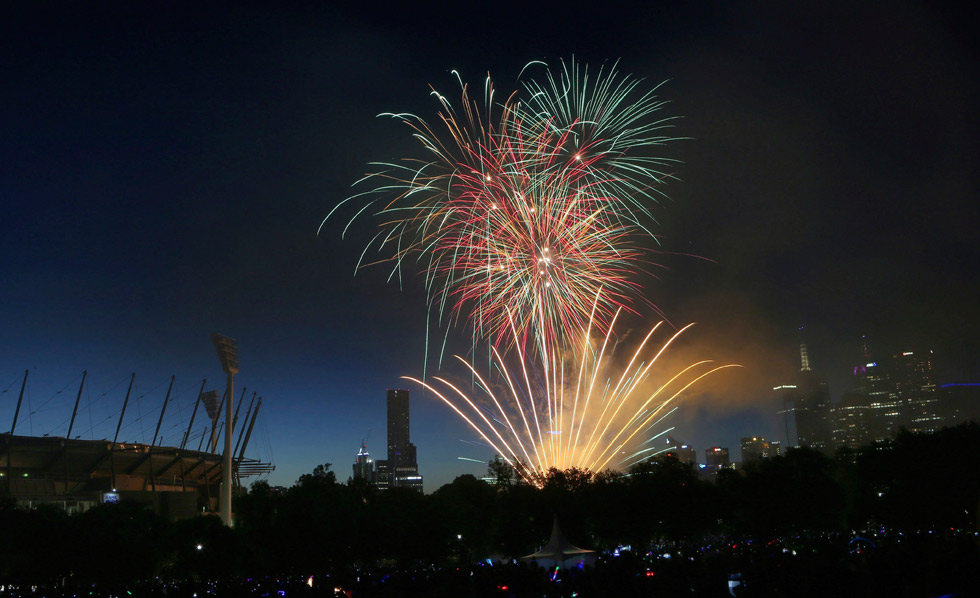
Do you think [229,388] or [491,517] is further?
[229,388]

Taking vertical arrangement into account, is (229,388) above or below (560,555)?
above

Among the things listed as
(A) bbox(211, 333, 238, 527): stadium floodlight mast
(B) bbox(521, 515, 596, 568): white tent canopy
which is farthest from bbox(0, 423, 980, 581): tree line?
(A) bbox(211, 333, 238, 527): stadium floodlight mast

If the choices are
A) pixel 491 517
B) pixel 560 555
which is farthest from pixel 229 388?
pixel 560 555

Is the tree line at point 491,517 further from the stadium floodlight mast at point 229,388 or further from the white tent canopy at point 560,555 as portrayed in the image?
the stadium floodlight mast at point 229,388

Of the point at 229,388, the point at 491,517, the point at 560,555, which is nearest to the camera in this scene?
the point at 560,555

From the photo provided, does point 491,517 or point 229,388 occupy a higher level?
point 229,388

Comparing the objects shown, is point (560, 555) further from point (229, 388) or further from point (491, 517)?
point (229, 388)

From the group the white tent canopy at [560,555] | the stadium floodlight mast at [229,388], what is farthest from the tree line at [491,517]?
the stadium floodlight mast at [229,388]

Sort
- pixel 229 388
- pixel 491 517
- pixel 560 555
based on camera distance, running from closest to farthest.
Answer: pixel 560 555 < pixel 491 517 < pixel 229 388
